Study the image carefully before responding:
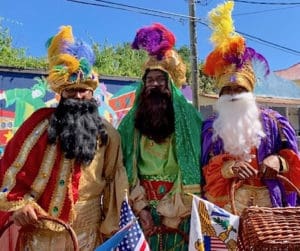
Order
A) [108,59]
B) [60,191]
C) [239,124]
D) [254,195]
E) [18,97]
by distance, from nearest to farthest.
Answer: [60,191] < [254,195] < [239,124] < [18,97] < [108,59]

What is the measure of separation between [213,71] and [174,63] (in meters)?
0.27

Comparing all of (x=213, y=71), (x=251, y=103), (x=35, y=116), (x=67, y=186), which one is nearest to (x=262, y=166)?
(x=251, y=103)

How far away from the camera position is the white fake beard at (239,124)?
10.7 ft

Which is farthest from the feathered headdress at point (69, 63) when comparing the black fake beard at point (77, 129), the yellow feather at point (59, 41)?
the black fake beard at point (77, 129)

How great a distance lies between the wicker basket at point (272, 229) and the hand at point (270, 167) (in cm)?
75

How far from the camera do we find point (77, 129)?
10.2ft

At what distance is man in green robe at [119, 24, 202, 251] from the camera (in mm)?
3303

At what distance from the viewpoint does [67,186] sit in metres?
2.98

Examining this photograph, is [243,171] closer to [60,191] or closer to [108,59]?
[60,191]

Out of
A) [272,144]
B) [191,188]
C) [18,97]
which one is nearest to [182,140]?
[191,188]

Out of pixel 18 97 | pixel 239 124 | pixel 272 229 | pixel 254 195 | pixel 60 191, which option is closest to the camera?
pixel 272 229

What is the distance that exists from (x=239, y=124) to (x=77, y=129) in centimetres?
101

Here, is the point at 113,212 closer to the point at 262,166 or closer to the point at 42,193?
the point at 42,193

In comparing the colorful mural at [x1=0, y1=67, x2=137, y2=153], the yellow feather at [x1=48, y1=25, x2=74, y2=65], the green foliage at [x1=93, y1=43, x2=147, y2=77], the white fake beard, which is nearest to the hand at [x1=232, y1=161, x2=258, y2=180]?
the white fake beard
